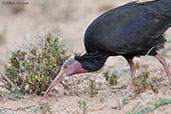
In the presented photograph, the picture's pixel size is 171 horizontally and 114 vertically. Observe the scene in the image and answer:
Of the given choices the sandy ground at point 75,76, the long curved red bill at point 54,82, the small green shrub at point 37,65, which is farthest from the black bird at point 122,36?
the sandy ground at point 75,76

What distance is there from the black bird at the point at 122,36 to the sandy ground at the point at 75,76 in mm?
375

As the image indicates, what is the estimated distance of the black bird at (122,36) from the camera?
19.9 feet

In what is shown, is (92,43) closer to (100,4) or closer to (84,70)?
(84,70)

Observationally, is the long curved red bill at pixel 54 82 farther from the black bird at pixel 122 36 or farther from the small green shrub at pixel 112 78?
the small green shrub at pixel 112 78

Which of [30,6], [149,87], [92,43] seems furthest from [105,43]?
[30,6]

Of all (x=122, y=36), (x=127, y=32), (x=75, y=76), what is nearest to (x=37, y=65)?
(x=75, y=76)

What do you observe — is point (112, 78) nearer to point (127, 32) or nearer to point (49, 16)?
point (127, 32)

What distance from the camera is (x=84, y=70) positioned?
635 cm

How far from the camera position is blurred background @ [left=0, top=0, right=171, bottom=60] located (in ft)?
46.0

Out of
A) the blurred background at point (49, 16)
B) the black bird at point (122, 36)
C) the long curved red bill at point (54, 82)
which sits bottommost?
the long curved red bill at point (54, 82)

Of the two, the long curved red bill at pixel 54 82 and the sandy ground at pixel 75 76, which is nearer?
the sandy ground at pixel 75 76

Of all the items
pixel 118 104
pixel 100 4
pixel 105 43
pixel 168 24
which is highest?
pixel 100 4

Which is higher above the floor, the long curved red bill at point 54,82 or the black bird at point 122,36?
the black bird at point 122,36

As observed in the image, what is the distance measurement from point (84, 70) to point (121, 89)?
2.98 ft
